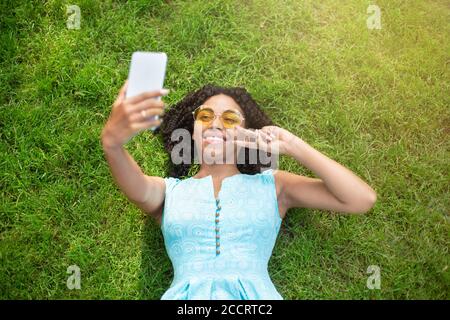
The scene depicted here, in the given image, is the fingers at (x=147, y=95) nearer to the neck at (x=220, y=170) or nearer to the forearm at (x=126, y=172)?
the forearm at (x=126, y=172)

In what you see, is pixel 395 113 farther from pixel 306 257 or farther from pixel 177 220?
pixel 177 220

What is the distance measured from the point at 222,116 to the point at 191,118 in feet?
1.74

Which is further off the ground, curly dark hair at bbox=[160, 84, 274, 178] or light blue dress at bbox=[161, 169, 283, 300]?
curly dark hair at bbox=[160, 84, 274, 178]

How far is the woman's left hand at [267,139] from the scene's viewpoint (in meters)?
3.57

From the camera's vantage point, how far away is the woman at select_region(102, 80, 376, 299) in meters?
3.52

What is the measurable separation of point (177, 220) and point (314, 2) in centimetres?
213

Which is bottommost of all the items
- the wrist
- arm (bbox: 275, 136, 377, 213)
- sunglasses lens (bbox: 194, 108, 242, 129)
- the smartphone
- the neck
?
arm (bbox: 275, 136, 377, 213)

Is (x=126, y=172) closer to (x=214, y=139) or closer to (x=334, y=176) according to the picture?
(x=214, y=139)

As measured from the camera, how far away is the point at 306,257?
4.10 m

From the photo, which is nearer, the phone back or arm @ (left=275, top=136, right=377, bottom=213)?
the phone back

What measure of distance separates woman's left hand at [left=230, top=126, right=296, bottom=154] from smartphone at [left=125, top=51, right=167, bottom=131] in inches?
29.1

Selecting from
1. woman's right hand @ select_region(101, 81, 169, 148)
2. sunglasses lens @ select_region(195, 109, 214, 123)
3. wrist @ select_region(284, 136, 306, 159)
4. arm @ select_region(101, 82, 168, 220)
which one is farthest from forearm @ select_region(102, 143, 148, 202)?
wrist @ select_region(284, 136, 306, 159)

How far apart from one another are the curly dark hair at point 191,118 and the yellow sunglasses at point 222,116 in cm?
26

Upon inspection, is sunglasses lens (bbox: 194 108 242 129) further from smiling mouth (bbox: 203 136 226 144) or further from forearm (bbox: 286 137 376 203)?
forearm (bbox: 286 137 376 203)
